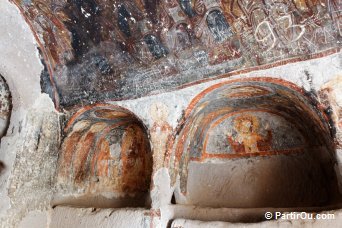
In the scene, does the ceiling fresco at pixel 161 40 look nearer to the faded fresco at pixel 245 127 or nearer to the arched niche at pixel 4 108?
the faded fresco at pixel 245 127

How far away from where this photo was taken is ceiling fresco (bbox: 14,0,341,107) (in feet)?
11.4

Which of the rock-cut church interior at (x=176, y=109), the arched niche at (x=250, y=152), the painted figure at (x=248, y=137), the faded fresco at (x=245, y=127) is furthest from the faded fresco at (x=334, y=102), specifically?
the painted figure at (x=248, y=137)

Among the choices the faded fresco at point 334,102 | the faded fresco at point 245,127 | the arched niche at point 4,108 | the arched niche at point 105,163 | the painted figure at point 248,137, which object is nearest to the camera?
the faded fresco at point 334,102

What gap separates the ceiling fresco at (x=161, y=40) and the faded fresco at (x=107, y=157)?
0.77m

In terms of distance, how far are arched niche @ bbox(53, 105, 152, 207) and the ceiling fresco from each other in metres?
0.77

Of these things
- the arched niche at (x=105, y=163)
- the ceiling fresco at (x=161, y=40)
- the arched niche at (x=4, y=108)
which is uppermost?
the ceiling fresco at (x=161, y=40)

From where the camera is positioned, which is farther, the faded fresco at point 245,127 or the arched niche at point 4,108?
the arched niche at point 4,108

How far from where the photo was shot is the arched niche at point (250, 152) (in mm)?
4438

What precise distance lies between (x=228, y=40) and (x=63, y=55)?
2741 mm

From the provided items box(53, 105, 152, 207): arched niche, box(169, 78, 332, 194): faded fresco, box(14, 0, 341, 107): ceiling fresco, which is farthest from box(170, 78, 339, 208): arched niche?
box(53, 105, 152, 207): arched niche

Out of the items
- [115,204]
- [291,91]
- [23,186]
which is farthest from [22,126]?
[291,91]

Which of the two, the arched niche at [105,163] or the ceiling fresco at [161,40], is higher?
the ceiling fresco at [161,40]

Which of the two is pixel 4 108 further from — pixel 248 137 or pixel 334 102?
pixel 334 102

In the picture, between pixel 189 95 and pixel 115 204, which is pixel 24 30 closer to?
pixel 189 95
